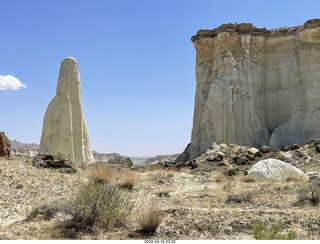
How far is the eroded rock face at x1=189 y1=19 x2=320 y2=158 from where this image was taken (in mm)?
30734

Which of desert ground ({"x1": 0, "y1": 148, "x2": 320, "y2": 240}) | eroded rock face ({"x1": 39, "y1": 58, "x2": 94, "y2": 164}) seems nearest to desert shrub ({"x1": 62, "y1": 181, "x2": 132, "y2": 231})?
desert ground ({"x1": 0, "y1": 148, "x2": 320, "y2": 240})

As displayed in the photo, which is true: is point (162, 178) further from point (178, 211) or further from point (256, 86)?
point (256, 86)

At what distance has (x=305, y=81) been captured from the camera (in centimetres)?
3105

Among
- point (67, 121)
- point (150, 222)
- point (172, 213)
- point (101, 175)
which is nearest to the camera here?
point (150, 222)

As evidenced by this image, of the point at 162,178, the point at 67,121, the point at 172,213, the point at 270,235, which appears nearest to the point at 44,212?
the point at 172,213

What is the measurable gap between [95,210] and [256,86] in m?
29.8

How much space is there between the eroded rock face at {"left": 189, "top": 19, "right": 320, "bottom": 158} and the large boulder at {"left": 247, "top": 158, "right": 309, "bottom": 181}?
647 inches

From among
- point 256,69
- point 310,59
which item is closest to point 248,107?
point 256,69

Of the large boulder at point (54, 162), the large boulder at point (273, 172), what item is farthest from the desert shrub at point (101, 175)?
the large boulder at point (273, 172)

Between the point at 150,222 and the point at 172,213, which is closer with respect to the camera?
the point at 150,222

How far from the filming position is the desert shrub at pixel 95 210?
234 inches

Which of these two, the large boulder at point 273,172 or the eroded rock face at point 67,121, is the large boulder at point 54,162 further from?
the large boulder at point 273,172

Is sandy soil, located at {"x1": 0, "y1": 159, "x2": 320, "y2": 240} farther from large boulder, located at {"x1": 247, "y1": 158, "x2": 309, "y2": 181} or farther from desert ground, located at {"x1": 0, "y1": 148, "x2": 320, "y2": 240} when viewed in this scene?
large boulder, located at {"x1": 247, "y1": 158, "x2": 309, "y2": 181}

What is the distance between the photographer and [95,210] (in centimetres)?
607
